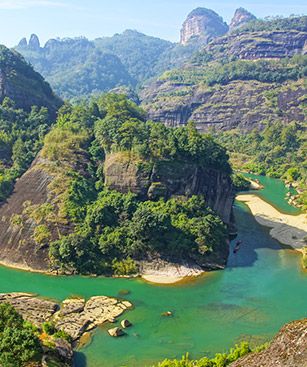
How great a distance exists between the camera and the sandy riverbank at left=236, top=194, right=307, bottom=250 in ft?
184

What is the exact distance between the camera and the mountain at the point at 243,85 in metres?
131

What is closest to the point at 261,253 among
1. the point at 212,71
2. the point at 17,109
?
the point at 17,109

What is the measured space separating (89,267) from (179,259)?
29.7 feet

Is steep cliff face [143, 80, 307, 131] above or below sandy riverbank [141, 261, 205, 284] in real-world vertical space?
above

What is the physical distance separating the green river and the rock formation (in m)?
1.20

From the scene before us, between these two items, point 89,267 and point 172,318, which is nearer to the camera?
point 172,318

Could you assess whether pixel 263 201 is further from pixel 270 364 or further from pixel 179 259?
pixel 270 364

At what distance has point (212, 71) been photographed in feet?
553

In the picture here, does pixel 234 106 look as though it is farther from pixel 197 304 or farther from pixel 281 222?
pixel 197 304

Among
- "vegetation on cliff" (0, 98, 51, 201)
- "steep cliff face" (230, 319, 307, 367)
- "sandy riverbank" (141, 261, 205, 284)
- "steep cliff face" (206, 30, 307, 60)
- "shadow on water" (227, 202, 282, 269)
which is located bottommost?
"sandy riverbank" (141, 261, 205, 284)

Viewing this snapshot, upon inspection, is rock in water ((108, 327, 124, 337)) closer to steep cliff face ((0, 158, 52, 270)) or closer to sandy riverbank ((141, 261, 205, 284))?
sandy riverbank ((141, 261, 205, 284))

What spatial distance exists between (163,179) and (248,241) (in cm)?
1299

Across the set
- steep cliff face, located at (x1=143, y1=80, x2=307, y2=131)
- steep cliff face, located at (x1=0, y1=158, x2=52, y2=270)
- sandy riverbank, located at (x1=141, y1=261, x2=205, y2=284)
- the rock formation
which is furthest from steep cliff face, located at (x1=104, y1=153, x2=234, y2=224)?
steep cliff face, located at (x1=143, y1=80, x2=307, y2=131)

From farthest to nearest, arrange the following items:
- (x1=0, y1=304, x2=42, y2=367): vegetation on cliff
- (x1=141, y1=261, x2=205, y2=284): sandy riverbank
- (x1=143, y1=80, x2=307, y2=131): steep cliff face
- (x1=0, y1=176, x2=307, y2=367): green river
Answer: (x1=143, y1=80, x2=307, y2=131): steep cliff face
(x1=141, y1=261, x2=205, y2=284): sandy riverbank
(x1=0, y1=176, x2=307, y2=367): green river
(x1=0, y1=304, x2=42, y2=367): vegetation on cliff
